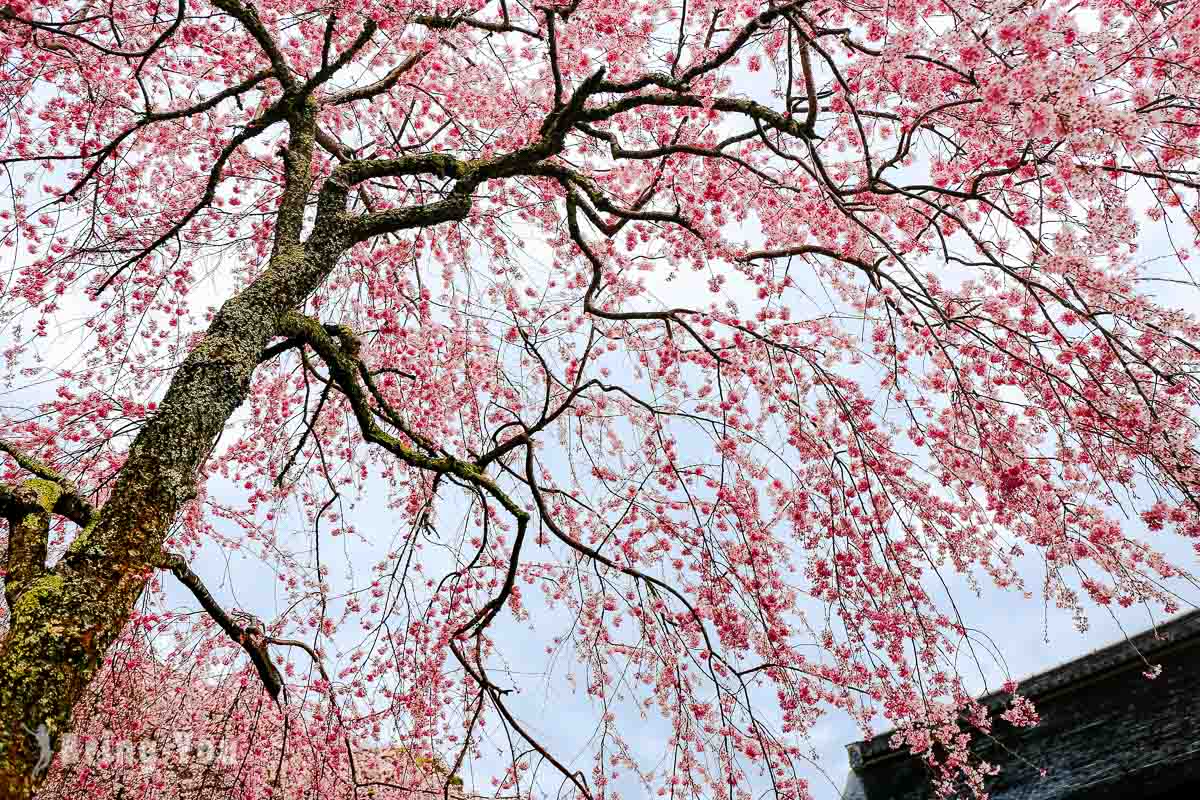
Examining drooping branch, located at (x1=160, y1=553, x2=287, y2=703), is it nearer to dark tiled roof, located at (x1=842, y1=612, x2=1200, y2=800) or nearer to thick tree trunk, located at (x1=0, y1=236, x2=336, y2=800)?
thick tree trunk, located at (x1=0, y1=236, x2=336, y2=800)

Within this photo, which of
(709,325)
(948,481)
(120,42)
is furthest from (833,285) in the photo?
(120,42)

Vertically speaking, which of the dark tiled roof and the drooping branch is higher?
the drooping branch

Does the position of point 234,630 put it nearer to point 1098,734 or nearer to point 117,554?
point 117,554

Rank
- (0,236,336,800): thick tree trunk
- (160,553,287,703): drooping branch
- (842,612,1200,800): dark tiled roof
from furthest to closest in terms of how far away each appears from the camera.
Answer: (842,612,1200,800): dark tiled roof, (160,553,287,703): drooping branch, (0,236,336,800): thick tree trunk

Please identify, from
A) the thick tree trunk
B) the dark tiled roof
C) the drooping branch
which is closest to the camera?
the thick tree trunk

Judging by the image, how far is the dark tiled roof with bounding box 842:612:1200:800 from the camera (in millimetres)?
6688

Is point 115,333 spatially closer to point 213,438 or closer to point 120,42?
point 120,42

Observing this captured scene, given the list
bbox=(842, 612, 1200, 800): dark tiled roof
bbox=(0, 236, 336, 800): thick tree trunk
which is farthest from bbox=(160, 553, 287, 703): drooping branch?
bbox=(842, 612, 1200, 800): dark tiled roof

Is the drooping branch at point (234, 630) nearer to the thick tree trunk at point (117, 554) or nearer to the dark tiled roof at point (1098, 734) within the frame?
the thick tree trunk at point (117, 554)

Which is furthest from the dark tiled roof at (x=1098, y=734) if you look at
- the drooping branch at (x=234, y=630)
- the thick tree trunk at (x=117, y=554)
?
the thick tree trunk at (x=117, y=554)

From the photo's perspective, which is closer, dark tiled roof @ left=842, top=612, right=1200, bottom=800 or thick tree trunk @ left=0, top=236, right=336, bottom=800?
thick tree trunk @ left=0, top=236, right=336, bottom=800

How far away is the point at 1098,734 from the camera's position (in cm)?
768

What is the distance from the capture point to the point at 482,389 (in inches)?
281

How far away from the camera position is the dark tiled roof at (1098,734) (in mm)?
6688
